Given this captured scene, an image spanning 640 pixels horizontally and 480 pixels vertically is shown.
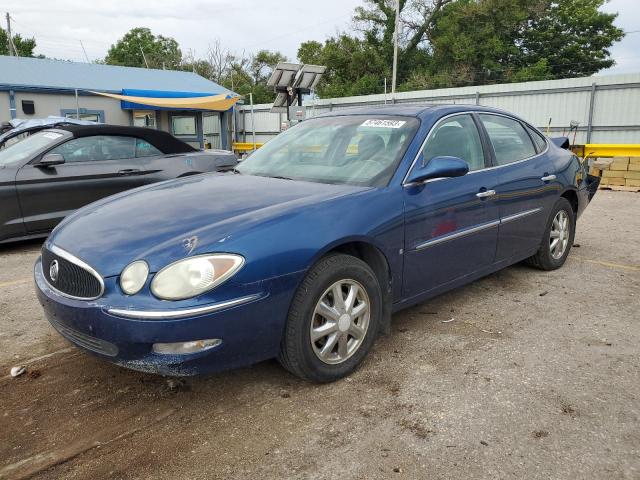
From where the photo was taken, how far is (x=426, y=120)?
11.9 ft

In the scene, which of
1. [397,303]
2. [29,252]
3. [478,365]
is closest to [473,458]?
[478,365]

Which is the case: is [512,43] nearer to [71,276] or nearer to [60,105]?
[60,105]

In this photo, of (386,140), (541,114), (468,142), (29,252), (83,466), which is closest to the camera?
(83,466)

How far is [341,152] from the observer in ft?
12.0

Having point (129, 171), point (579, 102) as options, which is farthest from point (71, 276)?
point (579, 102)

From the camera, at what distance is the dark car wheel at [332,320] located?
2670mm

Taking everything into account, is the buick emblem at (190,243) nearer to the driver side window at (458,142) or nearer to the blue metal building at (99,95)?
the driver side window at (458,142)

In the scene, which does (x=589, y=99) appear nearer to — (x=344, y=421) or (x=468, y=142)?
(x=468, y=142)

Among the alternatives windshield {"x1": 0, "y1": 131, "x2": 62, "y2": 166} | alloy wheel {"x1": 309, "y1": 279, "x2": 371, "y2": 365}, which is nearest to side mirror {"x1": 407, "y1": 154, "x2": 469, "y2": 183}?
alloy wheel {"x1": 309, "y1": 279, "x2": 371, "y2": 365}

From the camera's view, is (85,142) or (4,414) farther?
(85,142)

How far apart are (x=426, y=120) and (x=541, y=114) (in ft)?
51.4

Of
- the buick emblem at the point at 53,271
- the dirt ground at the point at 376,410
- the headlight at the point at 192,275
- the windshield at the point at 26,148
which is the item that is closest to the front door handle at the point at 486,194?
the dirt ground at the point at 376,410

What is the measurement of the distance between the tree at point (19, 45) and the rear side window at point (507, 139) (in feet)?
185

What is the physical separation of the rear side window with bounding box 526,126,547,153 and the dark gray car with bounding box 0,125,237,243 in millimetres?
4383
